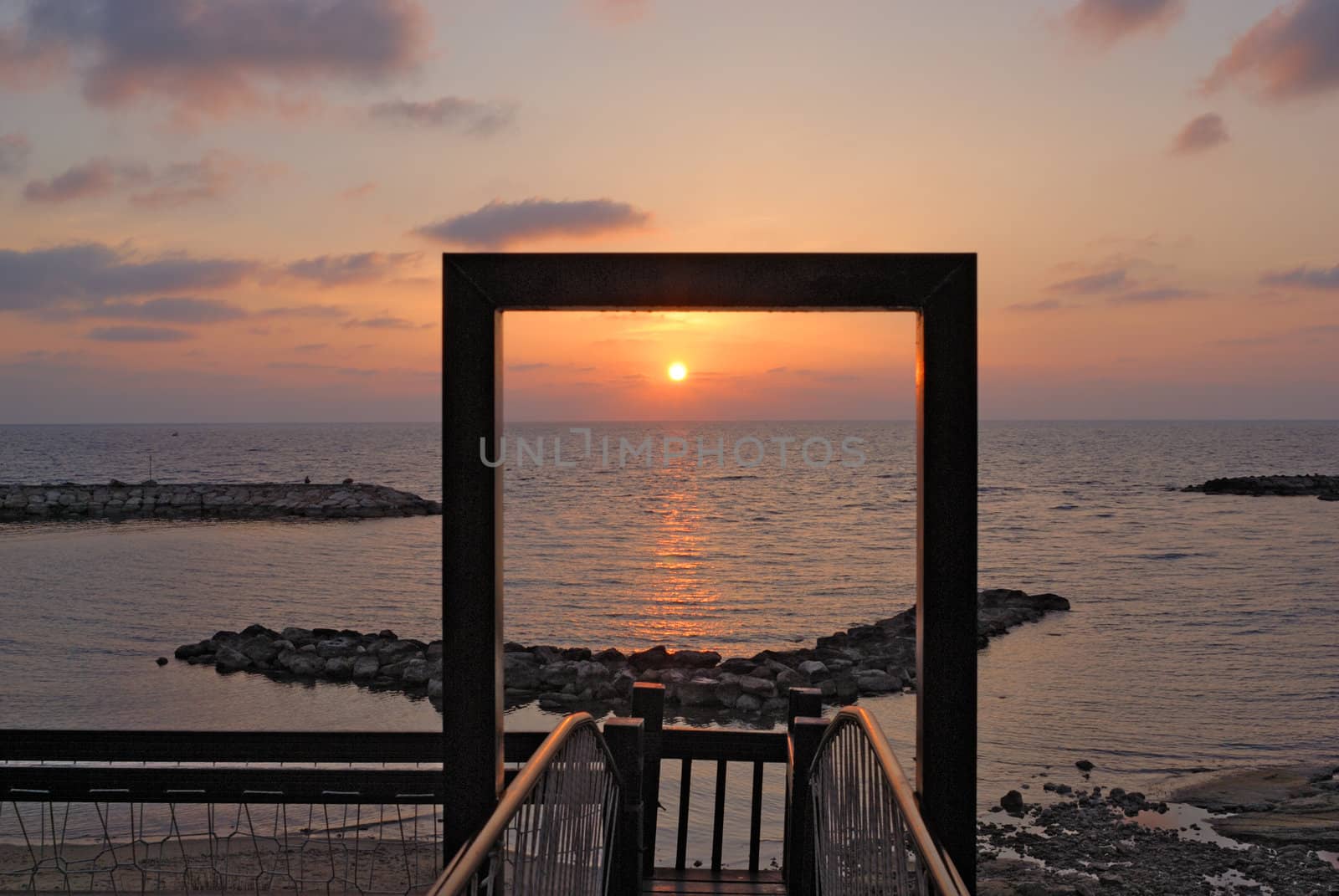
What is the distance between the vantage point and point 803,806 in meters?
4.31

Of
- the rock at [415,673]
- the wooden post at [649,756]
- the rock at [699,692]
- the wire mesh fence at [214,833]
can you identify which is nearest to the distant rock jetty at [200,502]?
the rock at [415,673]

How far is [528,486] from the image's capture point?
7631 cm

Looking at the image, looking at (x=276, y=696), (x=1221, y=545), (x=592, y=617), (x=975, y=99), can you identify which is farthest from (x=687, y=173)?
(x=1221, y=545)

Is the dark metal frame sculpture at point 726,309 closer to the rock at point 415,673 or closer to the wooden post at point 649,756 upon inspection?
the wooden post at point 649,756

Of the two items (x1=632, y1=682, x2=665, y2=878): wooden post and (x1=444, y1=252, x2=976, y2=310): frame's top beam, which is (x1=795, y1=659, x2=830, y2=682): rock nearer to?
(x1=632, y1=682, x2=665, y2=878): wooden post

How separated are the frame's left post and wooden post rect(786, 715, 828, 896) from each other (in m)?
1.60

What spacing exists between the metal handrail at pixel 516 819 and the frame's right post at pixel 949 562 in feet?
4.04

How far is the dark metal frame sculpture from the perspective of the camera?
10.3 feet

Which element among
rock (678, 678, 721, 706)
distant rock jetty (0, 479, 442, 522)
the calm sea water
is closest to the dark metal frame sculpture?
the calm sea water

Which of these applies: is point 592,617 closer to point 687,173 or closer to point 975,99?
point 687,173

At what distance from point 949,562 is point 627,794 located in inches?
80.2

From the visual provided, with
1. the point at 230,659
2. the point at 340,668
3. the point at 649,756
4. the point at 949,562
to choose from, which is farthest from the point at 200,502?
the point at 949,562

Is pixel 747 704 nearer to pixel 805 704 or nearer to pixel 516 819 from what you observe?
pixel 805 704

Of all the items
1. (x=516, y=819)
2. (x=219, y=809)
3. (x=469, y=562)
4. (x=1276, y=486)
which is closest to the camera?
(x=516, y=819)
